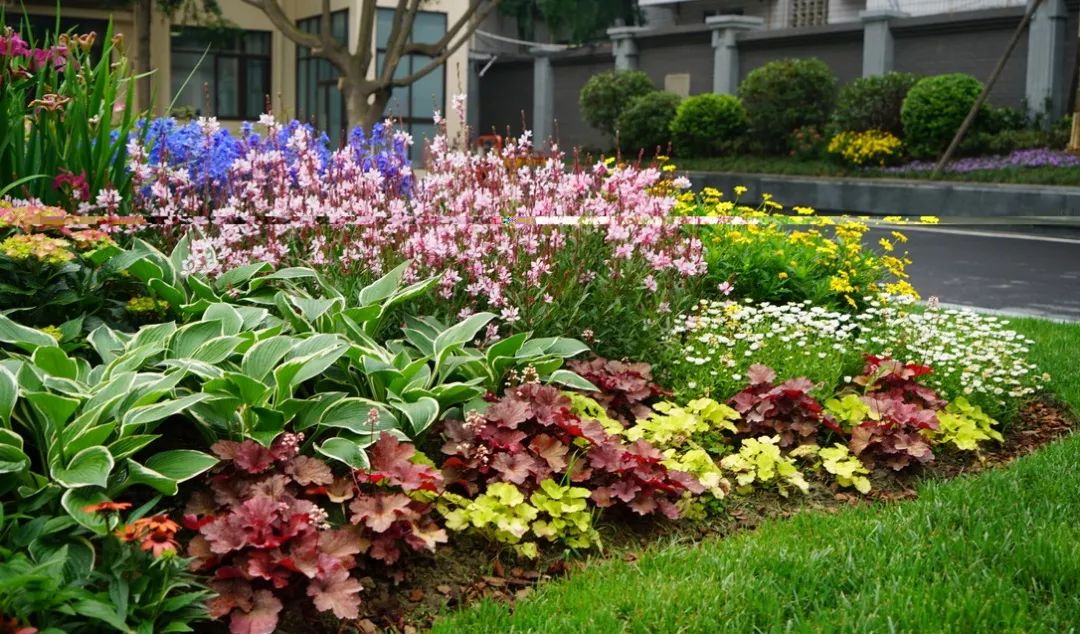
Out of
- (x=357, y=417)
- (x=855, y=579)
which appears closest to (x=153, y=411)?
(x=357, y=417)

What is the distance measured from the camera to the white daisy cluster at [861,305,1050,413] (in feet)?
19.4

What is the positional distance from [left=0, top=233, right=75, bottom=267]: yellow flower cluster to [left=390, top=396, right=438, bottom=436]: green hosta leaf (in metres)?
1.31

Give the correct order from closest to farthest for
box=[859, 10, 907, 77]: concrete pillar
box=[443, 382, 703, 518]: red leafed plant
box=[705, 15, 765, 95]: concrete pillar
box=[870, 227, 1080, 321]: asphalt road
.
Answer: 1. box=[443, 382, 703, 518]: red leafed plant
2. box=[870, 227, 1080, 321]: asphalt road
3. box=[859, 10, 907, 77]: concrete pillar
4. box=[705, 15, 765, 95]: concrete pillar

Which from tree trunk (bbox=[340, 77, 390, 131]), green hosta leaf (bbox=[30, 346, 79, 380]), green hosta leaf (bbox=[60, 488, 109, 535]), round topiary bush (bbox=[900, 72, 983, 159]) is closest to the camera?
green hosta leaf (bbox=[60, 488, 109, 535])

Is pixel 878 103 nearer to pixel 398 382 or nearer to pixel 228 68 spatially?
pixel 228 68

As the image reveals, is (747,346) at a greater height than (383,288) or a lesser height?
lesser

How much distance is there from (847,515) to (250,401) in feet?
7.22

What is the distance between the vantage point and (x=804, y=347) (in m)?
5.95

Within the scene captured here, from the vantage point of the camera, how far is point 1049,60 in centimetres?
2419

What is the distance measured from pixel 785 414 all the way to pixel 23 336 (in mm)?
3023

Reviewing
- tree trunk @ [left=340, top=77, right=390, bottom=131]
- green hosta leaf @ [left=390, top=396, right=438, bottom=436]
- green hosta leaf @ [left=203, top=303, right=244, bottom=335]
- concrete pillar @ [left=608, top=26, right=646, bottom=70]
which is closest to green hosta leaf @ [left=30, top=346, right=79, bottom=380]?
green hosta leaf @ [left=203, top=303, right=244, bottom=335]

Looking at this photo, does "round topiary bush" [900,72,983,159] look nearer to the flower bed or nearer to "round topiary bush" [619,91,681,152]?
"round topiary bush" [619,91,681,152]

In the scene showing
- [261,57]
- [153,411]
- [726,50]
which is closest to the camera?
[153,411]

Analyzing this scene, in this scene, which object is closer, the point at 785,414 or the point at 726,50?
the point at 785,414
